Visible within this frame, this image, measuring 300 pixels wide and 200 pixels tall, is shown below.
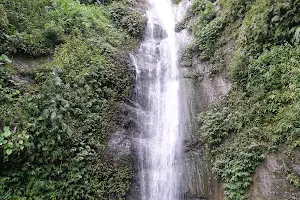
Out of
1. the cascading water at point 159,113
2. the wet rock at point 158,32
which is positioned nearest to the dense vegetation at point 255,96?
the cascading water at point 159,113

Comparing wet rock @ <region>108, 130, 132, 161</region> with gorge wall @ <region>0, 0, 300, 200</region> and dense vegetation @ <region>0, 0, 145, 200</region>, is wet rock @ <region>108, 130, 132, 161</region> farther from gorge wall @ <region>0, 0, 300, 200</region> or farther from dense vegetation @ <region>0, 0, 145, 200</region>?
dense vegetation @ <region>0, 0, 145, 200</region>

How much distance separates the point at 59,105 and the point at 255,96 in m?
5.35

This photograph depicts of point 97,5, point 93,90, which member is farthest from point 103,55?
point 97,5

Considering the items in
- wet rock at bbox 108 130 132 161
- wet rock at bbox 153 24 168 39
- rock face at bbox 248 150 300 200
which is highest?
wet rock at bbox 153 24 168 39

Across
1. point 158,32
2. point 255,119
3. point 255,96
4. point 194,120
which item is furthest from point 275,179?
point 158,32

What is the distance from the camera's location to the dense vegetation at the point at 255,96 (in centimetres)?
589

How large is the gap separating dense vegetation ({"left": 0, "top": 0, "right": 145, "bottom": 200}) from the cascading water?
0.66m

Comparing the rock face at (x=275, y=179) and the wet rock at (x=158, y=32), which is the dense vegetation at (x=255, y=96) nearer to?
the rock face at (x=275, y=179)

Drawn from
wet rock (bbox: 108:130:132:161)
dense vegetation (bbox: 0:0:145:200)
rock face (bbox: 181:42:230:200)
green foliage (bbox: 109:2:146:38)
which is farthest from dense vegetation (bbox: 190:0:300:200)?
green foliage (bbox: 109:2:146:38)

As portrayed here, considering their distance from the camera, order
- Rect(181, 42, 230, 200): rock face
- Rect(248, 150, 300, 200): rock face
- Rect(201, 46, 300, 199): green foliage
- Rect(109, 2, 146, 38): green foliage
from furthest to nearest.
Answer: Rect(109, 2, 146, 38): green foliage < Rect(181, 42, 230, 200): rock face < Rect(201, 46, 300, 199): green foliage < Rect(248, 150, 300, 200): rock face

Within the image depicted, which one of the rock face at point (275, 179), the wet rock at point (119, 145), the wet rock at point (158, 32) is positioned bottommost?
the rock face at point (275, 179)

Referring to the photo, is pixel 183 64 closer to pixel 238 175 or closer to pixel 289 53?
pixel 289 53

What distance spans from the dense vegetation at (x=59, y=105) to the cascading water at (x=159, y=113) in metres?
0.66

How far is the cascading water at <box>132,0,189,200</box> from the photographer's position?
23.0 feet
